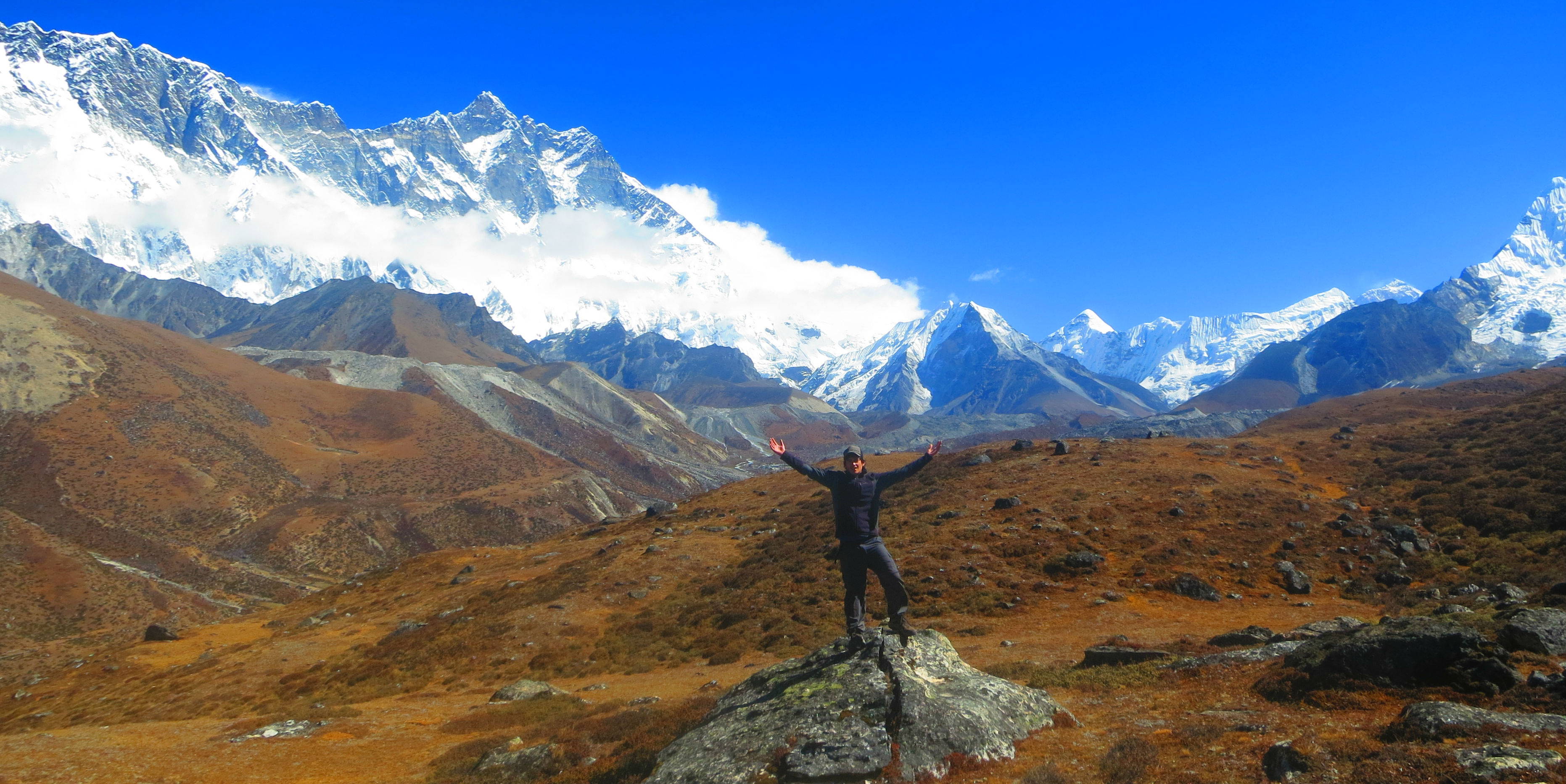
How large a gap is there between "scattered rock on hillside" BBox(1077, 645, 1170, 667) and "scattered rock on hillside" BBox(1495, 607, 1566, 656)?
6.97 metres

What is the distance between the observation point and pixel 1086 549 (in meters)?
39.5

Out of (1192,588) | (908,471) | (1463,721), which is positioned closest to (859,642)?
(908,471)

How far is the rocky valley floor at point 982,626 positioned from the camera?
1359 centimetres

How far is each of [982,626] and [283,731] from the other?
1012 inches

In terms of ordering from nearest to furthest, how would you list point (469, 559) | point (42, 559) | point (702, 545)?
point (702, 545) → point (469, 559) → point (42, 559)

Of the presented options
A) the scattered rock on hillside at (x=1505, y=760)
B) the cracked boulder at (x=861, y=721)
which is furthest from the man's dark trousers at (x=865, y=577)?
the scattered rock on hillside at (x=1505, y=760)

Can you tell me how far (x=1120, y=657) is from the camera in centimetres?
2014

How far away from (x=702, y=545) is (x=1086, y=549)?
2812 cm

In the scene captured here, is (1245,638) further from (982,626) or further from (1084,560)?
(1084,560)

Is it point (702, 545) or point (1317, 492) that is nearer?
point (1317, 492)

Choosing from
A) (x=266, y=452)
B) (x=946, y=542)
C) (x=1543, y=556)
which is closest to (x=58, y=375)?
(x=266, y=452)

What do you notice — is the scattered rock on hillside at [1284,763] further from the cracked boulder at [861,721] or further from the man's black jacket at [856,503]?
the man's black jacket at [856,503]

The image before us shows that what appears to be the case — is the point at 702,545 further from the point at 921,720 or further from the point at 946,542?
the point at 921,720

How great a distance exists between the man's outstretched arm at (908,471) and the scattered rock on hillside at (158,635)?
69.3 metres
